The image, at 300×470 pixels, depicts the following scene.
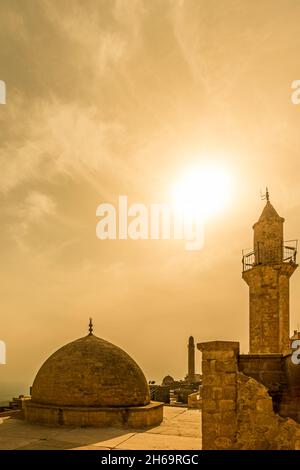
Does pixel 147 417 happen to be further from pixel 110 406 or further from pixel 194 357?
pixel 194 357

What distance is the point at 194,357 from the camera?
37.4 m

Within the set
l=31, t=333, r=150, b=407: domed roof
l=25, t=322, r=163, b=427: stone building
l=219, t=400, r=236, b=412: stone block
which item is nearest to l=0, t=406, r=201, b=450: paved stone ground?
l=25, t=322, r=163, b=427: stone building

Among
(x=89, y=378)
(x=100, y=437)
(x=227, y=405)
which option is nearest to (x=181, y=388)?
(x=89, y=378)

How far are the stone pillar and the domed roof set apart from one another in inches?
304

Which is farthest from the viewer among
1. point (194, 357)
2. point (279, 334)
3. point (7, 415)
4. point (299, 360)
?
point (194, 357)

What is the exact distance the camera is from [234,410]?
7.04 metres

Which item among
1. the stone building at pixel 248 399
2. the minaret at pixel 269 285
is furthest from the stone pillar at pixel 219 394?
the minaret at pixel 269 285

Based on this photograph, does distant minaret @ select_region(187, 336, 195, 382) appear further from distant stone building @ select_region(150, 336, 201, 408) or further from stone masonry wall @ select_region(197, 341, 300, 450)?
stone masonry wall @ select_region(197, 341, 300, 450)

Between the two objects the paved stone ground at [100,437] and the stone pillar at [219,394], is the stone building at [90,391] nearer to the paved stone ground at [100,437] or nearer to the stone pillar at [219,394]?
the paved stone ground at [100,437]

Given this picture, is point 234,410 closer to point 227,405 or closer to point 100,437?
point 227,405

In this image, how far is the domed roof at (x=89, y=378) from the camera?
14078 millimetres

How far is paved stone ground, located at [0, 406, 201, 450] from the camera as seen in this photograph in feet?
34.3
